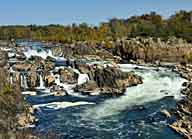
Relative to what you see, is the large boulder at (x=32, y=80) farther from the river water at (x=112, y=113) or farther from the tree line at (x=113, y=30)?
the tree line at (x=113, y=30)

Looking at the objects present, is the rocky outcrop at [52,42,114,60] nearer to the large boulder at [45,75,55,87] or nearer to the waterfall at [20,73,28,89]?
the large boulder at [45,75,55,87]

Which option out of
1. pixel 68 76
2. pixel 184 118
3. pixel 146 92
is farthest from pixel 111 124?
pixel 68 76

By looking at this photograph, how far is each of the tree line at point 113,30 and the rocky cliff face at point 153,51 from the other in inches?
294

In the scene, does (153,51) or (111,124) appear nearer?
(111,124)

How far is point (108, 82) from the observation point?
121 ft

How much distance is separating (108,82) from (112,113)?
28.3ft

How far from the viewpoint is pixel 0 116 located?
730 inches

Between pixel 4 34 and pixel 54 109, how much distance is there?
71.5 m

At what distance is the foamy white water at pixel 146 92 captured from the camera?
29156 millimetres

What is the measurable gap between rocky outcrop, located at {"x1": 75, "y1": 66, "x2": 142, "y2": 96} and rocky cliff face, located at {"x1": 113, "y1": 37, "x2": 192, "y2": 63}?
56.4 ft

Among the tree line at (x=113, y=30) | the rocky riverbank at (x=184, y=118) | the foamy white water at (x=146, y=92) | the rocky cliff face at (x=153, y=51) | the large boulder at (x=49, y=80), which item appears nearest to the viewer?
the rocky riverbank at (x=184, y=118)

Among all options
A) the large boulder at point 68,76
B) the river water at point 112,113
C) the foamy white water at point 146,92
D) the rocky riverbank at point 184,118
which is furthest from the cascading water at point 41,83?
the rocky riverbank at point 184,118

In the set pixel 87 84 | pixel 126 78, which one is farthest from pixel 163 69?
pixel 87 84

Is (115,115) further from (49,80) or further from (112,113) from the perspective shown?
(49,80)
